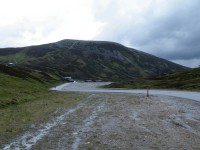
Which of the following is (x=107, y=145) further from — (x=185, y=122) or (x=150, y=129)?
(x=185, y=122)

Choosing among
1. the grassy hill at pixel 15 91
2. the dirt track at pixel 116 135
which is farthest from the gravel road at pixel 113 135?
the grassy hill at pixel 15 91

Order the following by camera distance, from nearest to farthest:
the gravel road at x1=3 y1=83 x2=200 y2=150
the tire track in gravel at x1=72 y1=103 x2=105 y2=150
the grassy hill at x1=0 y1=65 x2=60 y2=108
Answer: the gravel road at x1=3 y1=83 x2=200 y2=150
the tire track in gravel at x1=72 y1=103 x2=105 y2=150
the grassy hill at x1=0 y1=65 x2=60 y2=108

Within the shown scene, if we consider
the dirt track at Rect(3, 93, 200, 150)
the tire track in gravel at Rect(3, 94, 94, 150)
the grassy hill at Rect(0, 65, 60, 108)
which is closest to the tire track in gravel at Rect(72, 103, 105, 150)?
the dirt track at Rect(3, 93, 200, 150)

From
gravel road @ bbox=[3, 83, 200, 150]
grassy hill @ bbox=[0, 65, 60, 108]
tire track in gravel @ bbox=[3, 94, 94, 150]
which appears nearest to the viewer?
tire track in gravel @ bbox=[3, 94, 94, 150]

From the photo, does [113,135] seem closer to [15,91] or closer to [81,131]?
[81,131]

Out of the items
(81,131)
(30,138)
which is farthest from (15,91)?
(30,138)

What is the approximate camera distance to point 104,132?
1176 inches

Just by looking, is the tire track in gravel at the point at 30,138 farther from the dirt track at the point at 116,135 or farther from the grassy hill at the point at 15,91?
the grassy hill at the point at 15,91

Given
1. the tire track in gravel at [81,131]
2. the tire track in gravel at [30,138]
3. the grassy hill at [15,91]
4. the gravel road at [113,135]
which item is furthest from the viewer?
the grassy hill at [15,91]

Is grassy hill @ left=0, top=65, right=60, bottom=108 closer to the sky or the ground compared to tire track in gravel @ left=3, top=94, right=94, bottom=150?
closer to the sky

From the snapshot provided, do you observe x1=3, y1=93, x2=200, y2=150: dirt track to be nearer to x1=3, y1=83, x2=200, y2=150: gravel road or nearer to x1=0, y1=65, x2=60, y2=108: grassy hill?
x1=3, y1=83, x2=200, y2=150: gravel road

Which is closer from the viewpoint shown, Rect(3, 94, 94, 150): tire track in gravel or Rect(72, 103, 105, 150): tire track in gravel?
Rect(3, 94, 94, 150): tire track in gravel

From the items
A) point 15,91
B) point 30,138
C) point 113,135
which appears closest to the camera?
point 30,138

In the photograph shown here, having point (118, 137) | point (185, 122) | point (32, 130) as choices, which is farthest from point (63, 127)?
point (185, 122)
